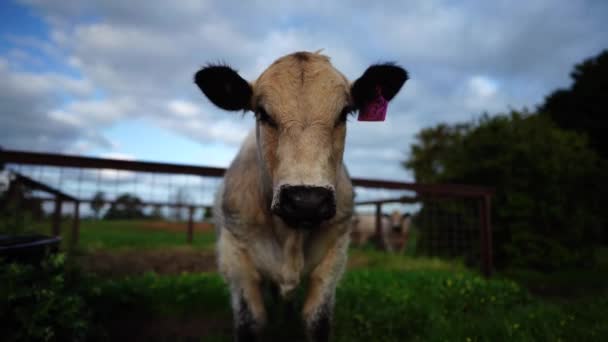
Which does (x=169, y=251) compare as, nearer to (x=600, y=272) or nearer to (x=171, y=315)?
(x=171, y=315)

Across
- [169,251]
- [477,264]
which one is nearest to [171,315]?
[169,251]

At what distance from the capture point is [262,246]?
298 centimetres

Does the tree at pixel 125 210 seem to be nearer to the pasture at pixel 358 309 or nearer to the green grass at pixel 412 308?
the pasture at pixel 358 309

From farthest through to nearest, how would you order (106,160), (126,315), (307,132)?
1. (106,160)
2. (126,315)
3. (307,132)

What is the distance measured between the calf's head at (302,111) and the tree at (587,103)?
63.7 ft

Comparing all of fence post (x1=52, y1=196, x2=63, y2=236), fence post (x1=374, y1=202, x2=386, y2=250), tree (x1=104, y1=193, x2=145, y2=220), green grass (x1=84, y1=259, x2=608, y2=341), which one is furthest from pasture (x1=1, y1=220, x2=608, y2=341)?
fence post (x1=374, y1=202, x2=386, y2=250)

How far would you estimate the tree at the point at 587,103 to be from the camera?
61.2ft

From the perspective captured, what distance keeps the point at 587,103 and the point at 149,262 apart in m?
22.5

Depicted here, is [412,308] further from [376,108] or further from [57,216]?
[57,216]

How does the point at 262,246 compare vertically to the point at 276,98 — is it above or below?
below

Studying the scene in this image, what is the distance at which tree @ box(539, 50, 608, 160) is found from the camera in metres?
18.7

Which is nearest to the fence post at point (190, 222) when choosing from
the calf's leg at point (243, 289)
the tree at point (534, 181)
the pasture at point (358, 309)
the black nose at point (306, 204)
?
the pasture at point (358, 309)

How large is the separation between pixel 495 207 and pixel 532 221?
2.39 feet

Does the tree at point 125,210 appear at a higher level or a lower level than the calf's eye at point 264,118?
lower
